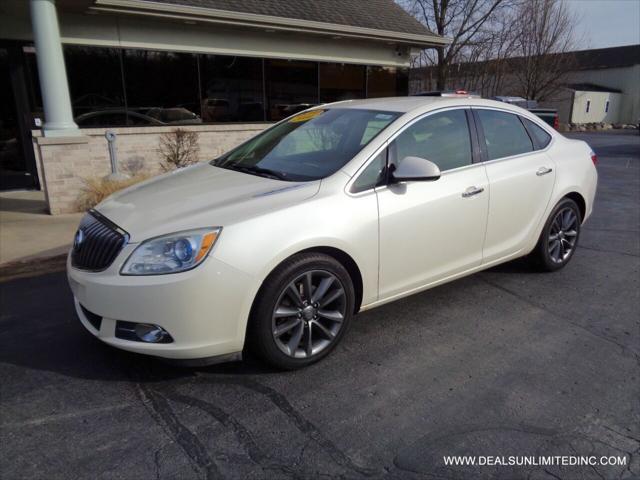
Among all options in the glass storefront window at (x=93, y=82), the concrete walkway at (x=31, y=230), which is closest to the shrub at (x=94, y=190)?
the concrete walkway at (x=31, y=230)

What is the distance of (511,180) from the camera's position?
4.07 m

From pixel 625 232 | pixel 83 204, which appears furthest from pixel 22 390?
pixel 625 232

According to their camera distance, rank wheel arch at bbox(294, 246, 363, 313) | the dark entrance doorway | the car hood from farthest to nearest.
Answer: the dark entrance doorway, wheel arch at bbox(294, 246, 363, 313), the car hood

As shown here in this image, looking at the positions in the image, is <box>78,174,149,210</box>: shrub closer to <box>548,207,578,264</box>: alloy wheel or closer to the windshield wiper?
the windshield wiper

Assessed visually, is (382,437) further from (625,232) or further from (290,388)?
(625,232)

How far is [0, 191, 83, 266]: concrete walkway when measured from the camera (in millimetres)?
5664

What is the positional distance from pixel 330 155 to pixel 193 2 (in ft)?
26.1

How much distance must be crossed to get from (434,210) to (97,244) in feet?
7.41

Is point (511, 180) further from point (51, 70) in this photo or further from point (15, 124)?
point (15, 124)

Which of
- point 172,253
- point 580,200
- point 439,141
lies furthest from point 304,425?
point 580,200

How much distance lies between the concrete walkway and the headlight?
352 centimetres

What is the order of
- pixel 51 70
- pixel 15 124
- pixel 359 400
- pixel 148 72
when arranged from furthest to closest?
1. pixel 148 72
2. pixel 15 124
3. pixel 51 70
4. pixel 359 400

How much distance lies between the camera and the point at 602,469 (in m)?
2.28

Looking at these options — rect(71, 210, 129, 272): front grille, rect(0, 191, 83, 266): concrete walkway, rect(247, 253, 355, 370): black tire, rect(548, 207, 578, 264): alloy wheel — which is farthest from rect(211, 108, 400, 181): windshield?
rect(0, 191, 83, 266): concrete walkway
